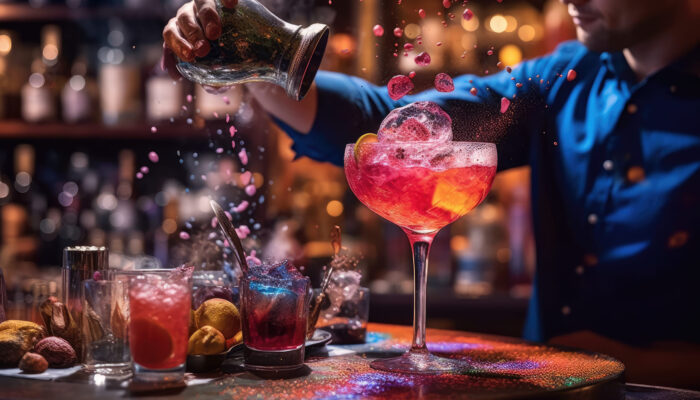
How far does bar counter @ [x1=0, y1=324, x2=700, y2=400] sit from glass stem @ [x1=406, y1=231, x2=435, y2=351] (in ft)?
0.28

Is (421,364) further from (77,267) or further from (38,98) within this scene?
(38,98)

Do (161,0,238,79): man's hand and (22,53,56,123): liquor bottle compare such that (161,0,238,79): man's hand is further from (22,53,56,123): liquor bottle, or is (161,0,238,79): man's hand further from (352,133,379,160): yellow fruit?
(22,53,56,123): liquor bottle

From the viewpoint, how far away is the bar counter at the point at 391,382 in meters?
0.91

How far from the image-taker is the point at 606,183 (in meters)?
1.92

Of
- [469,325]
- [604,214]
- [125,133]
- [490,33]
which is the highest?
[490,33]

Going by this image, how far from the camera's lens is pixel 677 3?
1870mm

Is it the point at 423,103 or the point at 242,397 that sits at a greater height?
the point at 423,103

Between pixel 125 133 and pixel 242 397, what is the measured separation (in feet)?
8.88

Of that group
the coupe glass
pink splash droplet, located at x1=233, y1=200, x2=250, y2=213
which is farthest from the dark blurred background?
the coupe glass

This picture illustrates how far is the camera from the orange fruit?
943 millimetres

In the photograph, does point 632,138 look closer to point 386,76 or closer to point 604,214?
point 604,214

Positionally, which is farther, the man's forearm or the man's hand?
the man's forearm

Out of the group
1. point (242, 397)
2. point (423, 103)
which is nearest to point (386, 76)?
point (423, 103)

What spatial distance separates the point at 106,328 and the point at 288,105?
826 mm
